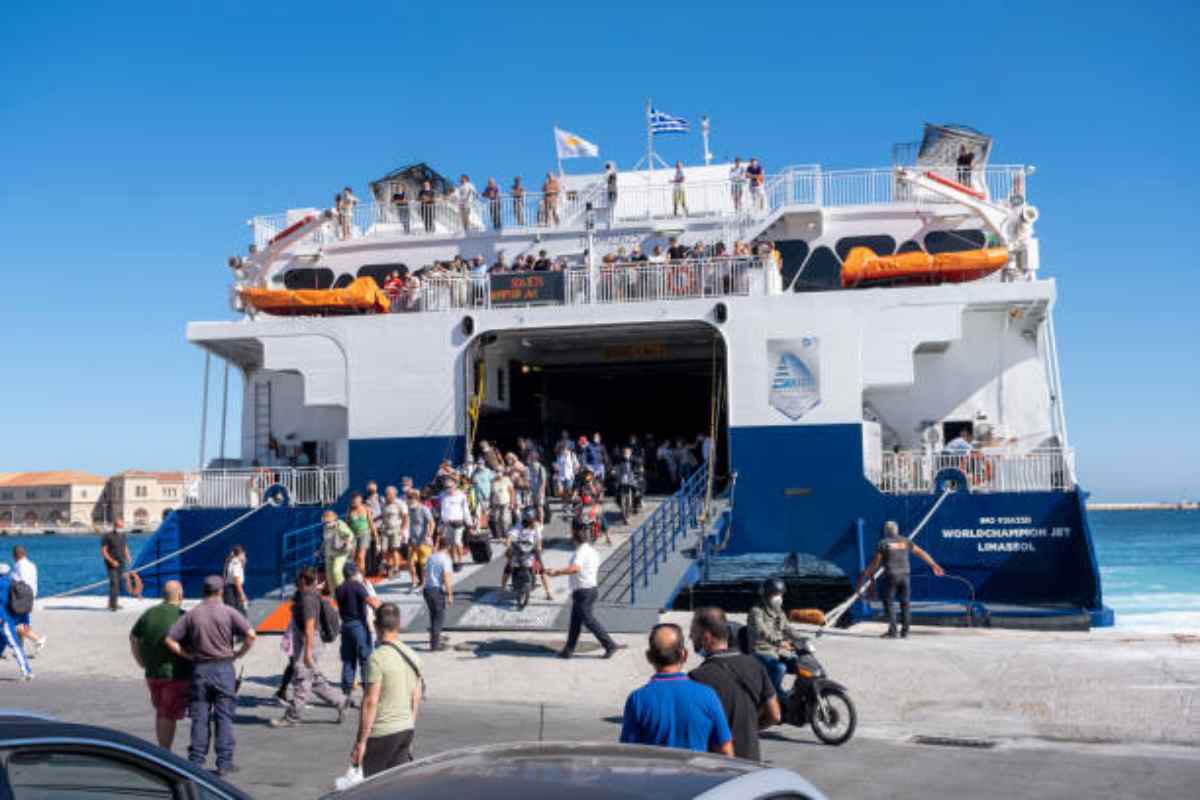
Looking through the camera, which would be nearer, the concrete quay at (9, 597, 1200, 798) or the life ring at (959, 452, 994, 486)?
the concrete quay at (9, 597, 1200, 798)

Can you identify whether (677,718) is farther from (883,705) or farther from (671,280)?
(671,280)

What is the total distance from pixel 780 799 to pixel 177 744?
26.8ft

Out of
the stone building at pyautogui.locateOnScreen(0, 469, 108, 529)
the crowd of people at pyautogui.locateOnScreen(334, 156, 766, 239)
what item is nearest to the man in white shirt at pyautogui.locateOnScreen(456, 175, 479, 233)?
the crowd of people at pyautogui.locateOnScreen(334, 156, 766, 239)

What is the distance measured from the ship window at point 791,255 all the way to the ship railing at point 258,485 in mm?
9240

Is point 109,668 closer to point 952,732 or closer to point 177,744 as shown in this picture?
point 177,744

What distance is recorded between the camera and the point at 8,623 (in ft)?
47.5

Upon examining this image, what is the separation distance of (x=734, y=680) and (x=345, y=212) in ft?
68.5

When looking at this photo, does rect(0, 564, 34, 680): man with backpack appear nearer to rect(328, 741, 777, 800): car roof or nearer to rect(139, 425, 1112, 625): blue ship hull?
rect(139, 425, 1112, 625): blue ship hull

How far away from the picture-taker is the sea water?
32.1 m

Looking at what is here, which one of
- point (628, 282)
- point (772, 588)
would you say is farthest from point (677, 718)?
point (628, 282)

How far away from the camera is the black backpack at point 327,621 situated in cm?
1174

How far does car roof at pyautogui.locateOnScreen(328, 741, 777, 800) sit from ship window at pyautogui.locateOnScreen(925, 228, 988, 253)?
20.2 metres

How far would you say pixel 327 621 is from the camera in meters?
11.8

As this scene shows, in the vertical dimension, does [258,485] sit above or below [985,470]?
below
